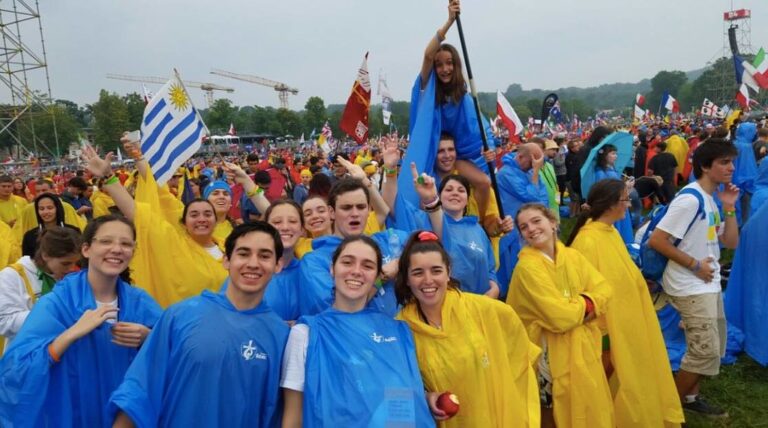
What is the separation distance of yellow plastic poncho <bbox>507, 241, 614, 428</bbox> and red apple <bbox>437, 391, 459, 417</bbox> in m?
1.23

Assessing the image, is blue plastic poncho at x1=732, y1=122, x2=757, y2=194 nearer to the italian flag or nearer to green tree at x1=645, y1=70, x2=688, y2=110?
the italian flag

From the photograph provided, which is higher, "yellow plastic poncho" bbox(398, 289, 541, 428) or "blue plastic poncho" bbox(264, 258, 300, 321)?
"blue plastic poncho" bbox(264, 258, 300, 321)

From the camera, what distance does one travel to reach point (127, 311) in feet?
8.78

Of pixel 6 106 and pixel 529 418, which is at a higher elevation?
pixel 6 106

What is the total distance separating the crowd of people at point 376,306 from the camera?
222cm

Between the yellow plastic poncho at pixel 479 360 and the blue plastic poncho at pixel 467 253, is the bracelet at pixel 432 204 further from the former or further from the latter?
the yellow plastic poncho at pixel 479 360

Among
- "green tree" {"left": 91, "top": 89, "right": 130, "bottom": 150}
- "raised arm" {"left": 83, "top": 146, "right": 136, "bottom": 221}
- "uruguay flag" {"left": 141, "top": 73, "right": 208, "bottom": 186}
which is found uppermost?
"green tree" {"left": 91, "top": 89, "right": 130, "bottom": 150}

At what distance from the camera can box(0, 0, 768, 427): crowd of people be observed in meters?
2.22

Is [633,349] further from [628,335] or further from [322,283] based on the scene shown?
[322,283]

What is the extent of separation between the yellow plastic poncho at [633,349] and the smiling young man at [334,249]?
5.27 ft

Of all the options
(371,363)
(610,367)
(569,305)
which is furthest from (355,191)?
(610,367)

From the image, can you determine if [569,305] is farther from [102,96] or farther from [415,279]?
[102,96]

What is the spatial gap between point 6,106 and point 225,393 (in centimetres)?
3479

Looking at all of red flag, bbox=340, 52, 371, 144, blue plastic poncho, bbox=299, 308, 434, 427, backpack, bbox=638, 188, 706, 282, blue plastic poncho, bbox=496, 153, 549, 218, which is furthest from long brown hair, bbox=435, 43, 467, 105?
blue plastic poncho, bbox=299, 308, 434, 427
